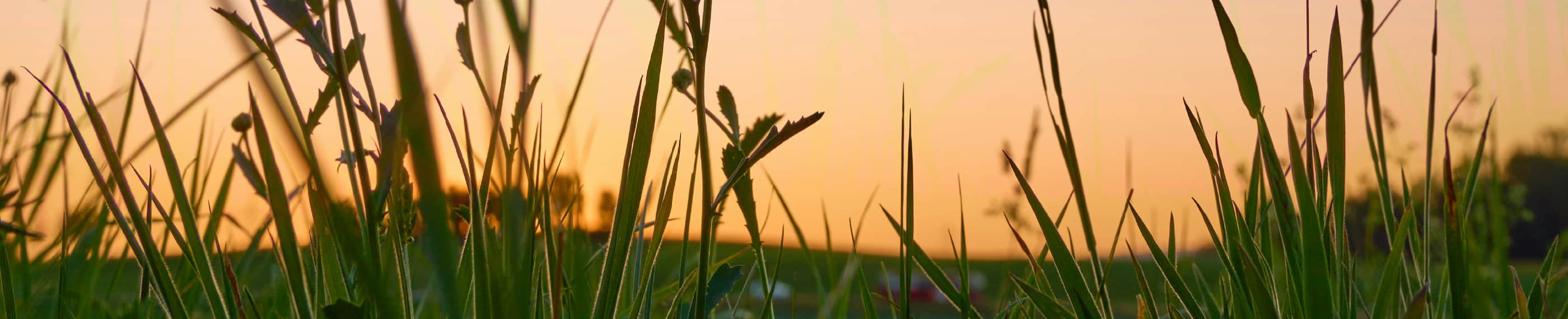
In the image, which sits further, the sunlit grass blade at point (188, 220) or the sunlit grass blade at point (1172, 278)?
the sunlit grass blade at point (1172, 278)

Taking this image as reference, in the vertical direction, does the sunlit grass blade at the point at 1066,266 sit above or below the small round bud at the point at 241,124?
below

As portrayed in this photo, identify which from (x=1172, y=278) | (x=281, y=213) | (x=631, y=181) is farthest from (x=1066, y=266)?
(x=281, y=213)

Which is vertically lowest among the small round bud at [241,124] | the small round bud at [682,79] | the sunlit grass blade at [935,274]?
the sunlit grass blade at [935,274]

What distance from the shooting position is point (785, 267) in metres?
13.0

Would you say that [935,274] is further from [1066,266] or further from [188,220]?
[188,220]

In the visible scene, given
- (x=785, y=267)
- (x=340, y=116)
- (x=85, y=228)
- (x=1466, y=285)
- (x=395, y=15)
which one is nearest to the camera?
(x=395, y=15)

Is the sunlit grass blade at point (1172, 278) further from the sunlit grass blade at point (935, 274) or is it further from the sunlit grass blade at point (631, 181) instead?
the sunlit grass blade at point (631, 181)

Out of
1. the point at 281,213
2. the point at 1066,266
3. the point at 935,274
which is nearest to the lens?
the point at 281,213

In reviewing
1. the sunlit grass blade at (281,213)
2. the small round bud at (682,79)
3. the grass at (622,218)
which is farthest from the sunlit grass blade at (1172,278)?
the sunlit grass blade at (281,213)

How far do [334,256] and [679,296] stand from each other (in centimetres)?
22

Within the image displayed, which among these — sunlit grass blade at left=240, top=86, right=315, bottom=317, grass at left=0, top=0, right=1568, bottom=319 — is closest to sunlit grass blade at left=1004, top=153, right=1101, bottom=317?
grass at left=0, top=0, right=1568, bottom=319

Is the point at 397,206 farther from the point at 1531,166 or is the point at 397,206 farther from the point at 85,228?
the point at 1531,166

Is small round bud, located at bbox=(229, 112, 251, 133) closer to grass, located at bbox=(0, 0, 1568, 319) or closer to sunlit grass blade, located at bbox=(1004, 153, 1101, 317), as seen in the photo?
grass, located at bbox=(0, 0, 1568, 319)

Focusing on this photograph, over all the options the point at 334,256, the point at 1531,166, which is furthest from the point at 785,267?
the point at 334,256
